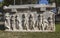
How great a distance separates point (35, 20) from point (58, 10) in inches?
627

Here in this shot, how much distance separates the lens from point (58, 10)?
26297 mm

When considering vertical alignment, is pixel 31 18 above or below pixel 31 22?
above

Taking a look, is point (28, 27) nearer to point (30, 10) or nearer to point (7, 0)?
point (30, 10)

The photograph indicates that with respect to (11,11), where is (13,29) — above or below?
below

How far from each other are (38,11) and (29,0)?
46.4 ft

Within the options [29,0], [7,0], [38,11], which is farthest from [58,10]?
[38,11]

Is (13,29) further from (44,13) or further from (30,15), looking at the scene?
(44,13)

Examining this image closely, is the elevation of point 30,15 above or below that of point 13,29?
above

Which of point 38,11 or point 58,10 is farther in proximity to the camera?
point 58,10

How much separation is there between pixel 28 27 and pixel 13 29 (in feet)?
2.64

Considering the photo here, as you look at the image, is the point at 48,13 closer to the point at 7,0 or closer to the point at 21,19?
the point at 21,19

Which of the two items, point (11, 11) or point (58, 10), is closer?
point (11, 11)

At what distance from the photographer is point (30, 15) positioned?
10.9 m


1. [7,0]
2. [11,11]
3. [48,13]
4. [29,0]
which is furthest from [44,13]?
[7,0]
